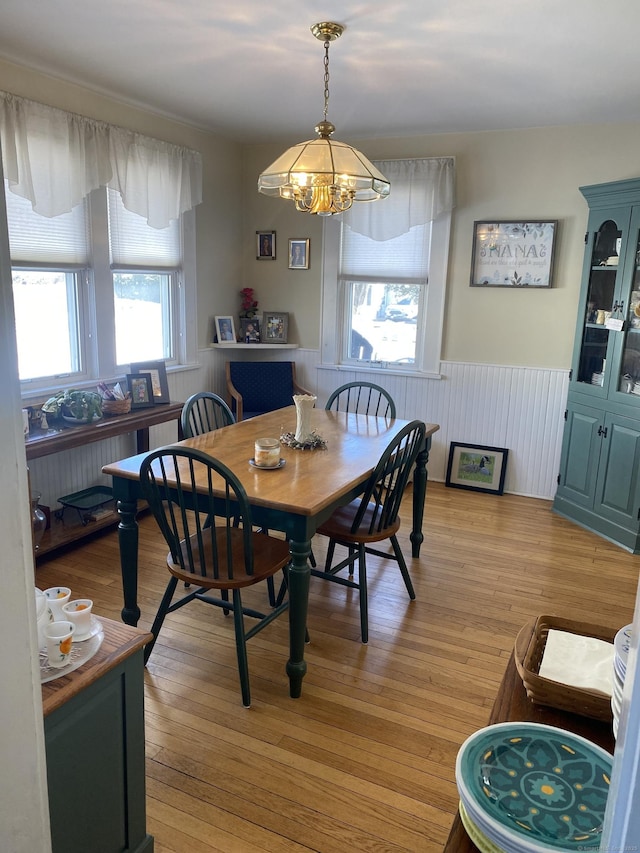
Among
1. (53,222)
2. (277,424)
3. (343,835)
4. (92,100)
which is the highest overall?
(92,100)

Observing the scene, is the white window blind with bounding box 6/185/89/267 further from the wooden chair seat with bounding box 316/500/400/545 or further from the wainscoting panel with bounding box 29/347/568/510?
the wooden chair seat with bounding box 316/500/400/545

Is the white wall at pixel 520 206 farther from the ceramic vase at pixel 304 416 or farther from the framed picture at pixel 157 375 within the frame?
the ceramic vase at pixel 304 416

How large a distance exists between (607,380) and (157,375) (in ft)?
9.68

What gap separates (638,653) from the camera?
51 cm

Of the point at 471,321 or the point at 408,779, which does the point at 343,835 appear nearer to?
the point at 408,779

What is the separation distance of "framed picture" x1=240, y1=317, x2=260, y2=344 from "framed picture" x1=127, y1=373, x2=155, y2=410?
134cm

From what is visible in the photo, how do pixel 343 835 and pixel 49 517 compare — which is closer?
pixel 343 835

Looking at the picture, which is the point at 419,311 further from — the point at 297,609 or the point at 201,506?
the point at 297,609

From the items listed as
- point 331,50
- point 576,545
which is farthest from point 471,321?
point 331,50

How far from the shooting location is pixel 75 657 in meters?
1.33

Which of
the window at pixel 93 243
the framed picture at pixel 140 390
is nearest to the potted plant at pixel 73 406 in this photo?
the window at pixel 93 243

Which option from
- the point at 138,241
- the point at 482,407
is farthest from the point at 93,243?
the point at 482,407

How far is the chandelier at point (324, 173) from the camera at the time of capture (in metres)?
2.53

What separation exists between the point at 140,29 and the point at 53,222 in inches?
47.3
